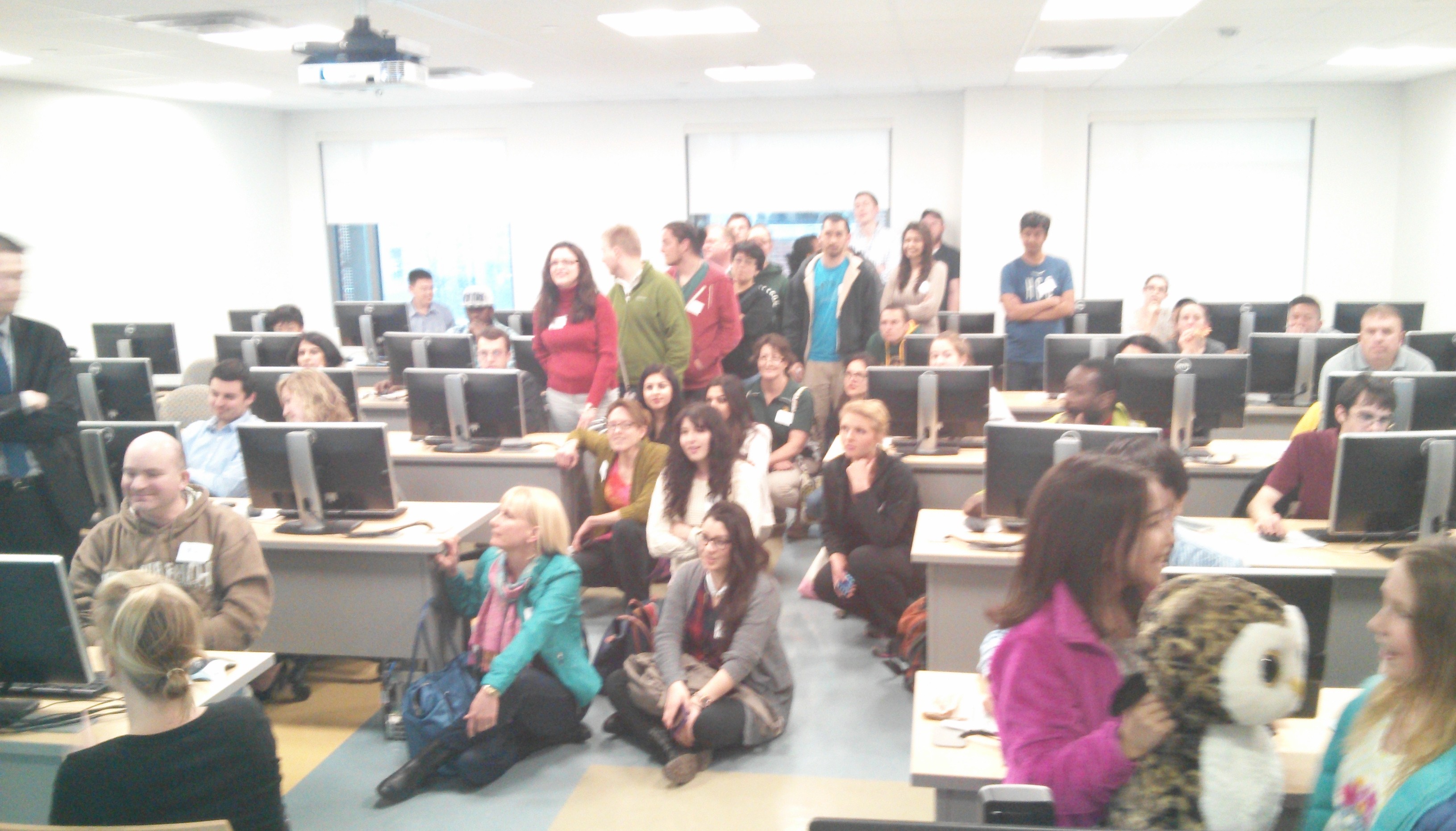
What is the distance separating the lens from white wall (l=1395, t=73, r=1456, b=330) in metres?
8.21

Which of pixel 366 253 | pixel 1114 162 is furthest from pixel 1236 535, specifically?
pixel 366 253

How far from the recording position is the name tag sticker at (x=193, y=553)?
9.45 ft

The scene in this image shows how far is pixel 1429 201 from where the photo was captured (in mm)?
8570

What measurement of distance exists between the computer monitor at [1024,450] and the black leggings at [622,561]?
5.00 feet

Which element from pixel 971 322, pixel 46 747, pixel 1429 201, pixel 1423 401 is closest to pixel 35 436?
pixel 46 747

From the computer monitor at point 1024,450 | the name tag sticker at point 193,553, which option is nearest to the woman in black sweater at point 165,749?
the name tag sticker at point 193,553

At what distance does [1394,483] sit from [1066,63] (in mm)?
5279

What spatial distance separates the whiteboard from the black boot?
8037 mm

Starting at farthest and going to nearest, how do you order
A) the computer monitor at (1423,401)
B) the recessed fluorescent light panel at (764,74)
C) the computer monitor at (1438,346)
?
the recessed fluorescent light panel at (764,74) < the computer monitor at (1438,346) < the computer monitor at (1423,401)

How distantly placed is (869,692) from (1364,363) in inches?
107

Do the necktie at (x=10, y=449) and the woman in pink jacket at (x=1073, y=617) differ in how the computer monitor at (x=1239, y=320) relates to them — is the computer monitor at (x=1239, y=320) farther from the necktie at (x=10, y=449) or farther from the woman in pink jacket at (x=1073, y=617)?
the necktie at (x=10, y=449)

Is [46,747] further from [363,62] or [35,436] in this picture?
[363,62]

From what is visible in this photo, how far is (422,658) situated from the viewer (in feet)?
12.1

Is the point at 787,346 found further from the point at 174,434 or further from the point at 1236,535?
the point at 174,434
